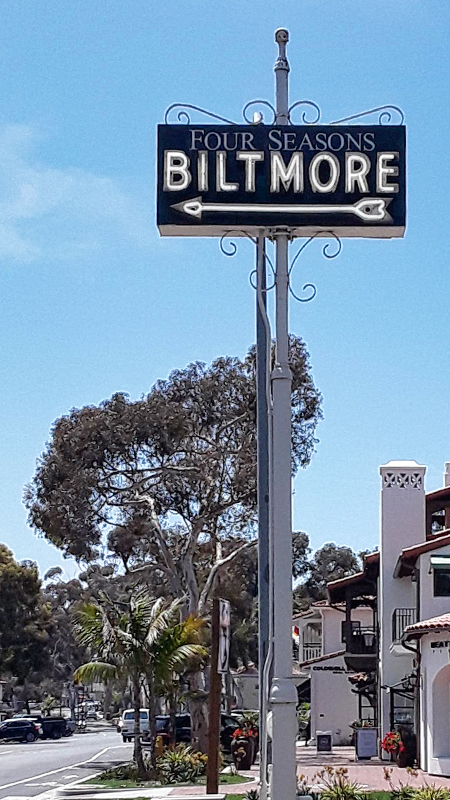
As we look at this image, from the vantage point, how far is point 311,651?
201 ft

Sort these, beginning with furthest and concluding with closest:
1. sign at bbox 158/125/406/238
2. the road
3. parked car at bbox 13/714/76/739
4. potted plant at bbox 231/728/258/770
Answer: parked car at bbox 13/714/76/739 < potted plant at bbox 231/728/258/770 < the road < sign at bbox 158/125/406/238

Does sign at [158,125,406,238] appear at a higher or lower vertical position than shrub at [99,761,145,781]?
higher

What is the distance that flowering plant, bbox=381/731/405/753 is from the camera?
3096 centimetres

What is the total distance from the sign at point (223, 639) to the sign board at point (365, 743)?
68.7ft

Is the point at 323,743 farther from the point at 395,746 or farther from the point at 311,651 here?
the point at 311,651

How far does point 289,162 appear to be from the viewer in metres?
11.0

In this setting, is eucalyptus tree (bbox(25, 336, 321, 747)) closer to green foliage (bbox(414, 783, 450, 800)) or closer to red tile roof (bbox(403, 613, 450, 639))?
red tile roof (bbox(403, 613, 450, 639))

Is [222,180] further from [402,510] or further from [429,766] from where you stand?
[402,510]

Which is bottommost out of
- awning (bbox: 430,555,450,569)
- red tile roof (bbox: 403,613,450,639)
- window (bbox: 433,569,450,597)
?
red tile roof (bbox: 403,613,450,639)

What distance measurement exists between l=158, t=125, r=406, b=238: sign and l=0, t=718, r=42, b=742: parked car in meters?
52.2

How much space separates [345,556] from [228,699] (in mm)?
31725

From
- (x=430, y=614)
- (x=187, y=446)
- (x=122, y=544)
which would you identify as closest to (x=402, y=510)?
(x=430, y=614)

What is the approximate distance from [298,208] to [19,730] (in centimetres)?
5321

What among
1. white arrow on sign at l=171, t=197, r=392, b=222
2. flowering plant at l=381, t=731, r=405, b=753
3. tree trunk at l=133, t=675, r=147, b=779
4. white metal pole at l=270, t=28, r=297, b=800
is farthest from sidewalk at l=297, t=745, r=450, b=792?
white arrow on sign at l=171, t=197, r=392, b=222
